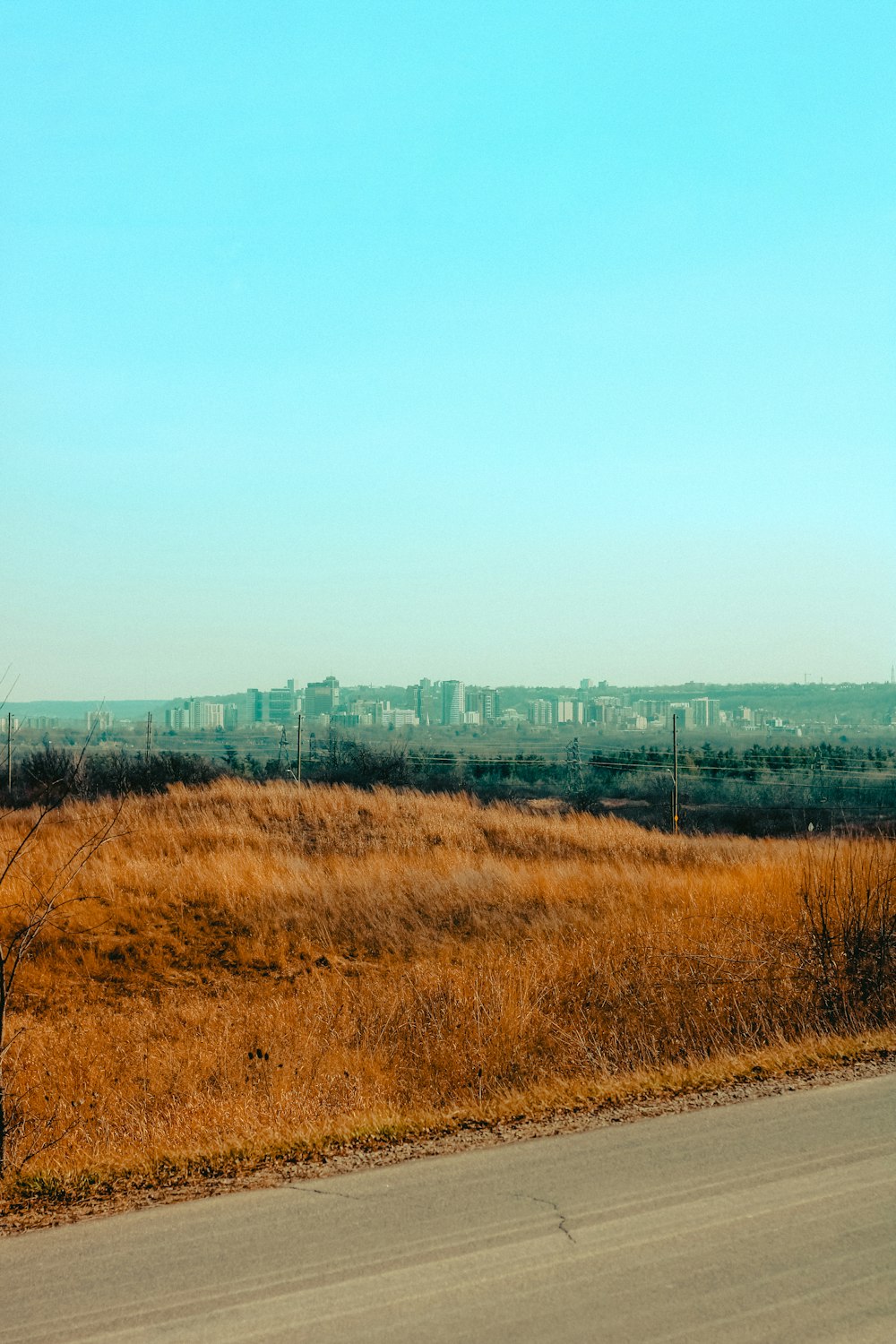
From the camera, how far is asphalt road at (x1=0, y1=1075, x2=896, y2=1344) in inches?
167

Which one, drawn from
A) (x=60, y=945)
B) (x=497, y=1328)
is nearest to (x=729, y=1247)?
(x=497, y=1328)

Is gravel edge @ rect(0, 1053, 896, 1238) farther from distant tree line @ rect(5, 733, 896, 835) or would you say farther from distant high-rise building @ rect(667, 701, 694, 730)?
distant high-rise building @ rect(667, 701, 694, 730)

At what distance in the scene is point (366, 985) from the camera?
567 inches

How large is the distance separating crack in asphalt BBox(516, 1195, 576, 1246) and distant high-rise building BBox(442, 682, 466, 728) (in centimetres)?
17127

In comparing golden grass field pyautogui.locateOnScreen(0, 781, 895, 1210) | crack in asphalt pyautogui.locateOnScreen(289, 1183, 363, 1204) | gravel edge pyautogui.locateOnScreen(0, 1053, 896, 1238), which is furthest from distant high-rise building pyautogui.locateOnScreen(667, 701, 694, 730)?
crack in asphalt pyautogui.locateOnScreen(289, 1183, 363, 1204)

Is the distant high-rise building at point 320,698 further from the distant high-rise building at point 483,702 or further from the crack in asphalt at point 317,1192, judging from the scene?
the crack in asphalt at point 317,1192

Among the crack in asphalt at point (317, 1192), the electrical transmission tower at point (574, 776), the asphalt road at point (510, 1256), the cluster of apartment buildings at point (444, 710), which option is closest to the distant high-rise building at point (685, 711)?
the cluster of apartment buildings at point (444, 710)

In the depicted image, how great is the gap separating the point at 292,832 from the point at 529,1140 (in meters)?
21.2

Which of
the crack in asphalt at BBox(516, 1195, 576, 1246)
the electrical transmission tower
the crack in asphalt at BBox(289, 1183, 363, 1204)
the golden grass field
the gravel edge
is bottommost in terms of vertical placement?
the electrical transmission tower

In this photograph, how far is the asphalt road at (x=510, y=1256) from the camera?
4.24 meters

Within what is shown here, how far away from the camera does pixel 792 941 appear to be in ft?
40.1

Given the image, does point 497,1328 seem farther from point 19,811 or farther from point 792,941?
point 19,811

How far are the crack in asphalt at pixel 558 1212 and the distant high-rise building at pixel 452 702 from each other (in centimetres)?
17127

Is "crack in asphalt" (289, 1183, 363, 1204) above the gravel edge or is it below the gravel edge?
above
